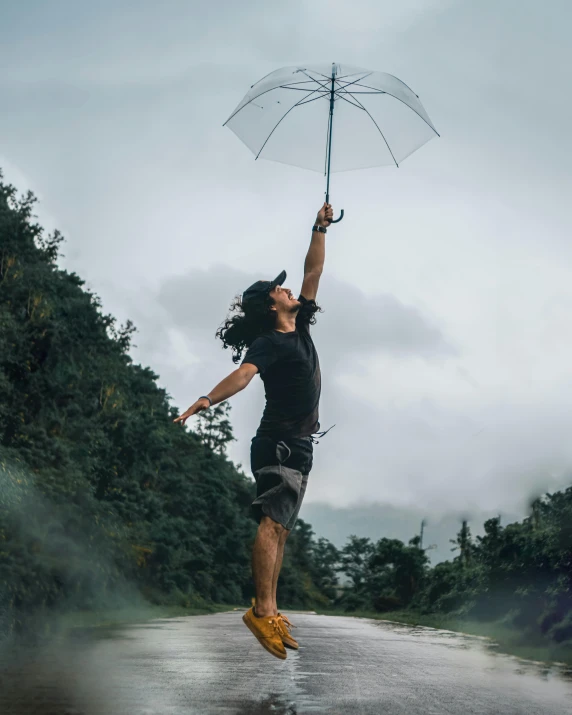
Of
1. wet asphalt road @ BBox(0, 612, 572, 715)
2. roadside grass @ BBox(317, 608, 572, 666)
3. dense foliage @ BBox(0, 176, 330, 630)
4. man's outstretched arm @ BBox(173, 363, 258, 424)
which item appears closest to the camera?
man's outstretched arm @ BBox(173, 363, 258, 424)

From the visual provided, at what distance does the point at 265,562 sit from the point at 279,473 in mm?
465

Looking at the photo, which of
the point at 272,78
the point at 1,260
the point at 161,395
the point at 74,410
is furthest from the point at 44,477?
the point at 161,395

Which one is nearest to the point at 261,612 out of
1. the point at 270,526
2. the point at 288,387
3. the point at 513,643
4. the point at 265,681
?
the point at 270,526

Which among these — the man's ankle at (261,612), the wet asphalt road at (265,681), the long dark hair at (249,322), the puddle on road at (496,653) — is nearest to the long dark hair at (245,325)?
the long dark hair at (249,322)

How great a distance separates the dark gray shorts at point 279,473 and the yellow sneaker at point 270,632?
1.62ft

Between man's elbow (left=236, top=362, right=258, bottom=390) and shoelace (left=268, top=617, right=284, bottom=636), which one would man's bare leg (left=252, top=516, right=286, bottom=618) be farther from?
man's elbow (left=236, top=362, right=258, bottom=390)

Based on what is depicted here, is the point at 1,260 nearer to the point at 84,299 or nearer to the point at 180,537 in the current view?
the point at 84,299

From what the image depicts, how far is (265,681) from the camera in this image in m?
9.64

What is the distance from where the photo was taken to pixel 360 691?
29.9 feet

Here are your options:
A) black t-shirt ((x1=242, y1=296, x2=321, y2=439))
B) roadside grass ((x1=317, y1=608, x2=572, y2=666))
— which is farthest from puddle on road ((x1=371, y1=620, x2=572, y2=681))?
black t-shirt ((x1=242, y1=296, x2=321, y2=439))

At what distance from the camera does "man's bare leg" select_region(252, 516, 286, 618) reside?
513 centimetres

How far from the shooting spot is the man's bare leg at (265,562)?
16.8 feet

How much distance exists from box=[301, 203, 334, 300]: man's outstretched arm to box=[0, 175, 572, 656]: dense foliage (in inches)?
447

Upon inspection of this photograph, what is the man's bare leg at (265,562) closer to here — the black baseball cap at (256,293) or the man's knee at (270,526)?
the man's knee at (270,526)
